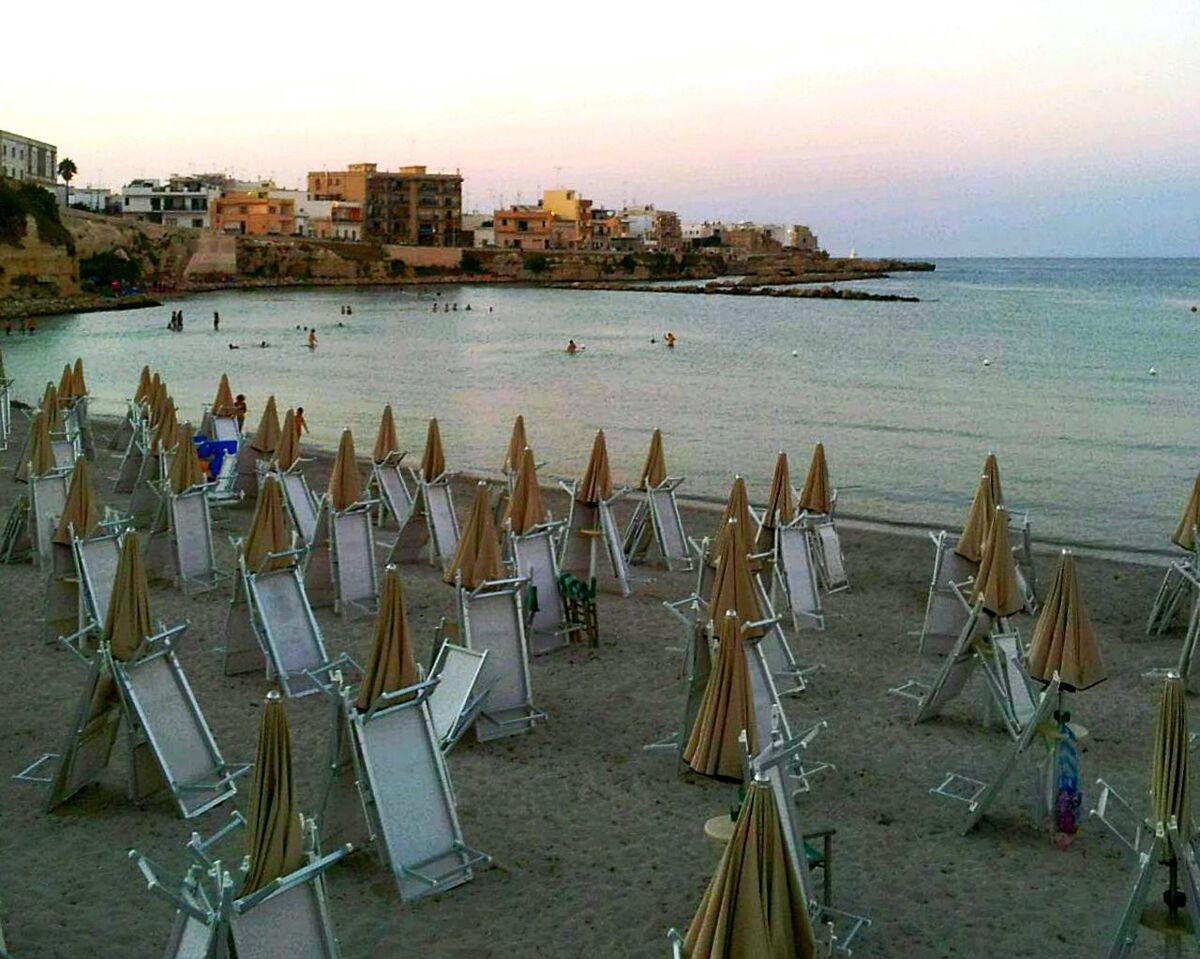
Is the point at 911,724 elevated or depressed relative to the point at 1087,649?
depressed

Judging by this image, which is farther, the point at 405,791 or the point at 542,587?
the point at 542,587

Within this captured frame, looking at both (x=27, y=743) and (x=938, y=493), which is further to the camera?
(x=938, y=493)

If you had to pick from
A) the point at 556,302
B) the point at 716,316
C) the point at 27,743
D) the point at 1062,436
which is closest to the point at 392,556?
the point at 27,743

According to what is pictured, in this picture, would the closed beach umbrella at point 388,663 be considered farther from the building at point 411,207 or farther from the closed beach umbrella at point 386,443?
the building at point 411,207

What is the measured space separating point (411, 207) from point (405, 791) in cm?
13180

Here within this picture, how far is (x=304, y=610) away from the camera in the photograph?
34.1ft

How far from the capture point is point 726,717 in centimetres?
723

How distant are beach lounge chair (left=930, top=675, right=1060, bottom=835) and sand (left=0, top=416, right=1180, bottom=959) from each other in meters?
0.12

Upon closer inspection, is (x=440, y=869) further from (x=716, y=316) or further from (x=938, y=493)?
(x=716, y=316)

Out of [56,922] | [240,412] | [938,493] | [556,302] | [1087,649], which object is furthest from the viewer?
[556,302]

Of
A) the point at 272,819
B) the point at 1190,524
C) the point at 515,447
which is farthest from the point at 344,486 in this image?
the point at 1190,524

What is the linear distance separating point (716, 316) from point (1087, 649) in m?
82.8

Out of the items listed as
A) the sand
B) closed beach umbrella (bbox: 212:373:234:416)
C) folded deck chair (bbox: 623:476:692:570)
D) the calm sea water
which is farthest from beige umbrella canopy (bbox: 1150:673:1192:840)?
closed beach umbrella (bbox: 212:373:234:416)

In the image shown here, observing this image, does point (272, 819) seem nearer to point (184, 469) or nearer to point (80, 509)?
point (80, 509)
